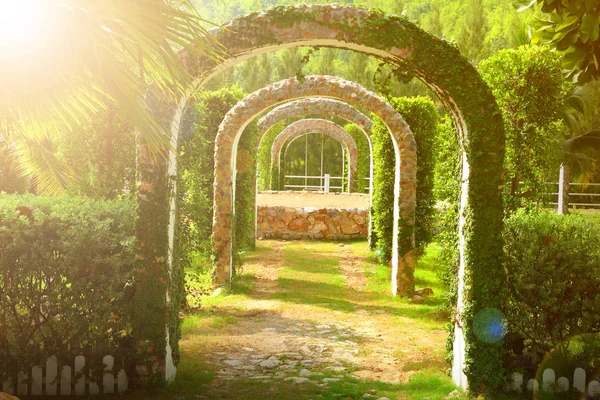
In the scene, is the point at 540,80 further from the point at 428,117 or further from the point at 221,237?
the point at 221,237

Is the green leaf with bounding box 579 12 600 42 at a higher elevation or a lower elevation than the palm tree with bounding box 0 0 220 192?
higher

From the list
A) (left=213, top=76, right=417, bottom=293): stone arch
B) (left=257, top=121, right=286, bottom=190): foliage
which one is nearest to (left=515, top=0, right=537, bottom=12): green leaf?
(left=213, top=76, right=417, bottom=293): stone arch

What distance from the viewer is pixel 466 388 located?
5176 mm

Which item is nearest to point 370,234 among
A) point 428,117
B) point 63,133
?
point 428,117

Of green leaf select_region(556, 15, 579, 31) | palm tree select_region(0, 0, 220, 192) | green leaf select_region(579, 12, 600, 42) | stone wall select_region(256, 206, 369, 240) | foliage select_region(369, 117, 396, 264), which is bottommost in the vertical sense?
stone wall select_region(256, 206, 369, 240)

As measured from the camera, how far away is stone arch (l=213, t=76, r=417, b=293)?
378 inches

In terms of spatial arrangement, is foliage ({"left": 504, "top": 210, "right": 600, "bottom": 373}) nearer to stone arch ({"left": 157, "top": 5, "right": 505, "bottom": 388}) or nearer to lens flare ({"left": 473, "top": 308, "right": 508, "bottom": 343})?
lens flare ({"left": 473, "top": 308, "right": 508, "bottom": 343})

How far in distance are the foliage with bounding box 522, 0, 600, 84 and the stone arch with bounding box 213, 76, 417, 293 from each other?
12.6 ft

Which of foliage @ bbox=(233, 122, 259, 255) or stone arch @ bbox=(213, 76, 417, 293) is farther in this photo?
foliage @ bbox=(233, 122, 259, 255)

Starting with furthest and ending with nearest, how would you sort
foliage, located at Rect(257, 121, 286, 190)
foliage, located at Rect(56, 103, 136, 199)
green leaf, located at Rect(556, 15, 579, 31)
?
foliage, located at Rect(257, 121, 286, 190) < foliage, located at Rect(56, 103, 136, 199) < green leaf, located at Rect(556, 15, 579, 31)

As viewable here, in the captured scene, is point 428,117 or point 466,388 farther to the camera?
point 428,117

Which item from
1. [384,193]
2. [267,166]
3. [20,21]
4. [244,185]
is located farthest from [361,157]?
[20,21]

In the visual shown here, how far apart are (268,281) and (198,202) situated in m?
3.38

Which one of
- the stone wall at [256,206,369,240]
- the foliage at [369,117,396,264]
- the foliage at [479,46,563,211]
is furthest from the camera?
the stone wall at [256,206,369,240]
